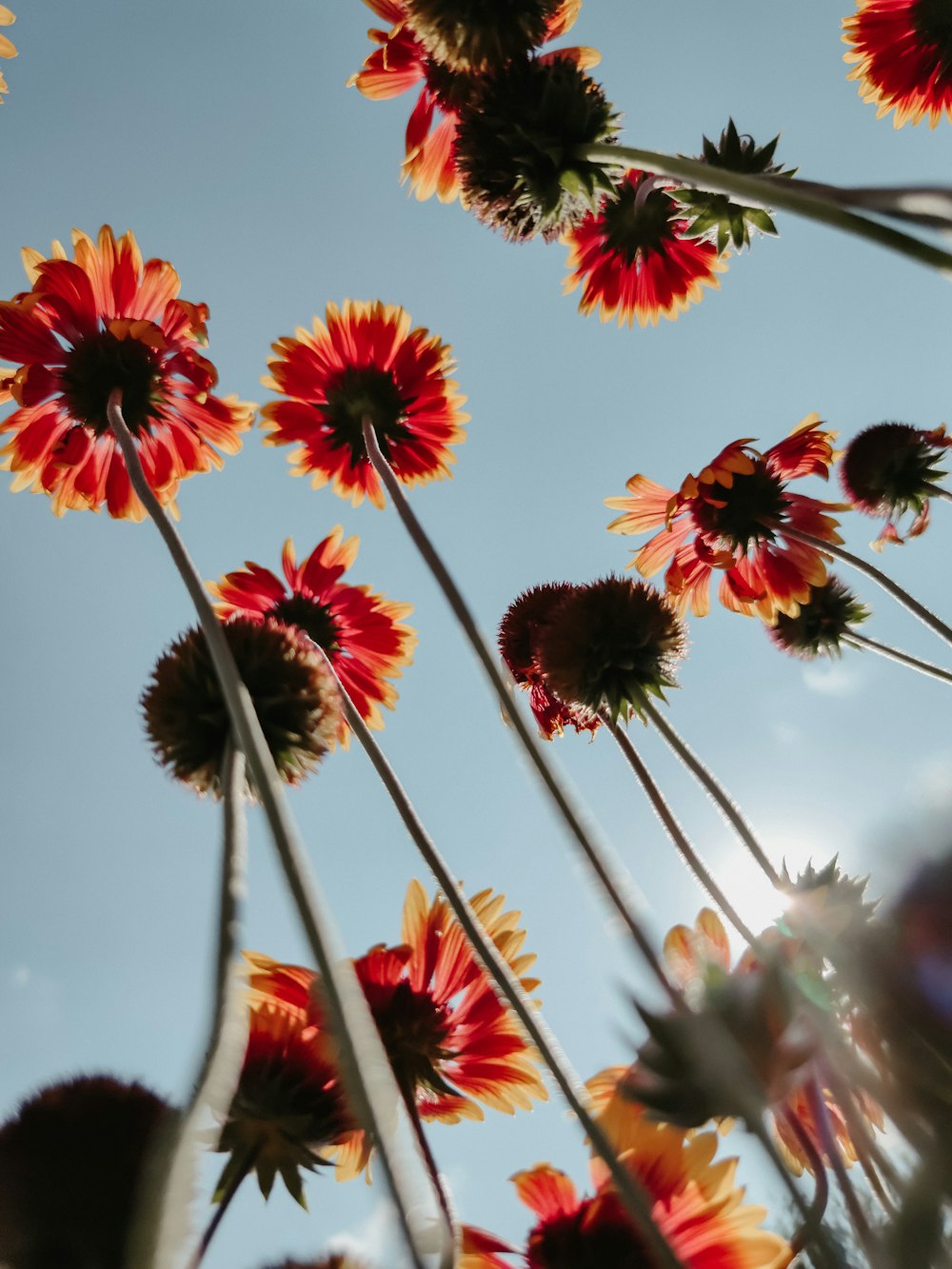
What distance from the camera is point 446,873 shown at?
3.96 feet

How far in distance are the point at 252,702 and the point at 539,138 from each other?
133cm

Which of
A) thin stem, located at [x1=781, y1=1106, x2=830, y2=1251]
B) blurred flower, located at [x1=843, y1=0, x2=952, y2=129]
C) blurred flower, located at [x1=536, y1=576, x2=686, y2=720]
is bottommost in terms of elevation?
thin stem, located at [x1=781, y1=1106, x2=830, y2=1251]

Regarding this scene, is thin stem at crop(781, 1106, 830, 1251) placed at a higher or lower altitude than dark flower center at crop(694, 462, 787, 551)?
lower

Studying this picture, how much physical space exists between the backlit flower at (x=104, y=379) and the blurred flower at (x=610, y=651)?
1.03m

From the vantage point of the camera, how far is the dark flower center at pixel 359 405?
8.35 feet

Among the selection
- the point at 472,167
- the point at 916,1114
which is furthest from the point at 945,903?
the point at 472,167

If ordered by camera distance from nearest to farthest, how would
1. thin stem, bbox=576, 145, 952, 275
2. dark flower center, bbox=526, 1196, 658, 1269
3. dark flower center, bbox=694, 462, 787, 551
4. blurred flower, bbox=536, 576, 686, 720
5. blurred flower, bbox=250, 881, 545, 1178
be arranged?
thin stem, bbox=576, 145, 952, 275 → dark flower center, bbox=526, 1196, 658, 1269 → blurred flower, bbox=250, 881, 545, 1178 → blurred flower, bbox=536, 576, 686, 720 → dark flower center, bbox=694, 462, 787, 551

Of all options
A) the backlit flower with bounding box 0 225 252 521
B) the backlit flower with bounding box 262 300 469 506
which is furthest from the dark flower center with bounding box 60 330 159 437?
the backlit flower with bounding box 262 300 469 506

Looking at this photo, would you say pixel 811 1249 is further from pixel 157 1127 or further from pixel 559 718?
pixel 559 718

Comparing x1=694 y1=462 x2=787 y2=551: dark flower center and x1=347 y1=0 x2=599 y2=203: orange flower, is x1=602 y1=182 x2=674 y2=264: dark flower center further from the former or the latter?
x1=694 y1=462 x2=787 y2=551: dark flower center

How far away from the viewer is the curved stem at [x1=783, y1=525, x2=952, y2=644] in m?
2.20

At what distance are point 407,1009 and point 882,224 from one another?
136cm

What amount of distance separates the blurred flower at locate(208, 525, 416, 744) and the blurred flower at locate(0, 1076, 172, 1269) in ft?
5.75

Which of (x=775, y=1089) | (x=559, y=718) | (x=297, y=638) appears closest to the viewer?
(x=775, y=1089)
